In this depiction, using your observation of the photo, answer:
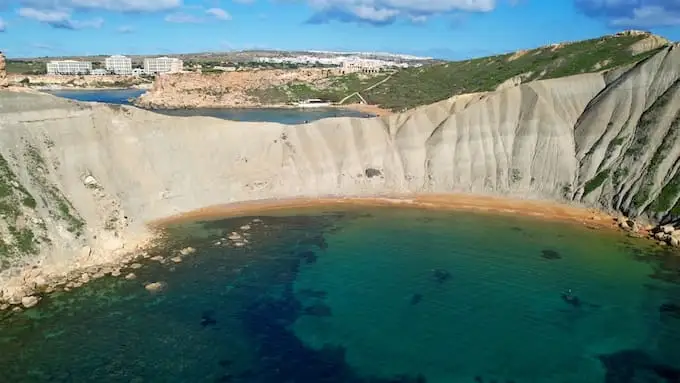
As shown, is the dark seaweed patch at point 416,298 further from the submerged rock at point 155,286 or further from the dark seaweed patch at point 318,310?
the submerged rock at point 155,286

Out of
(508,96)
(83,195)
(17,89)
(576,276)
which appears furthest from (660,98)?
(17,89)

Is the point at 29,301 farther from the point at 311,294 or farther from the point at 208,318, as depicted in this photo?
the point at 311,294

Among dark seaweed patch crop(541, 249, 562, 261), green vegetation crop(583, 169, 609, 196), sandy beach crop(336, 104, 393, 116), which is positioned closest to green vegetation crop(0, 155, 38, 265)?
dark seaweed patch crop(541, 249, 562, 261)

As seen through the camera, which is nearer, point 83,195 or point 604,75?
point 83,195

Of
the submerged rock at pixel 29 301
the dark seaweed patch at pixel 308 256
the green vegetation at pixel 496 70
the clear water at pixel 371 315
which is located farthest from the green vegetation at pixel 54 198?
the green vegetation at pixel 496 70

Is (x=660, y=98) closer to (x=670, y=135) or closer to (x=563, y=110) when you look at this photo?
(x=670, y=135)

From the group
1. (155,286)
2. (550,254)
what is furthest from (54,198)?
(550,254)
